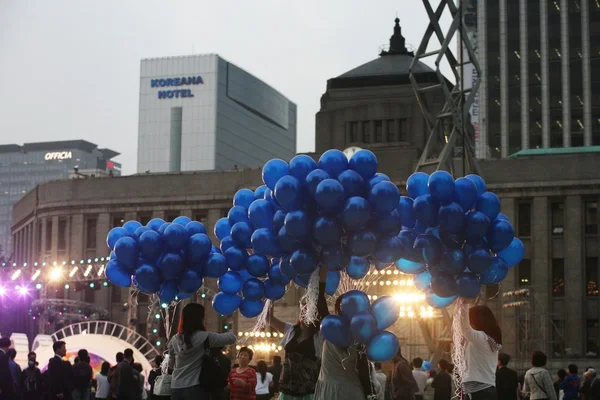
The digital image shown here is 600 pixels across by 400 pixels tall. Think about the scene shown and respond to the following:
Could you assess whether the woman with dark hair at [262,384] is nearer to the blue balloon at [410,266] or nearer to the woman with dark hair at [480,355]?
the blue balloon at [410,266]

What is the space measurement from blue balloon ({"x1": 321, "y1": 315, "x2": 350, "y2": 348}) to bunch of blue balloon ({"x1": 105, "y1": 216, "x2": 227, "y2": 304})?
325cm

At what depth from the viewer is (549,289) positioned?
5759 cm

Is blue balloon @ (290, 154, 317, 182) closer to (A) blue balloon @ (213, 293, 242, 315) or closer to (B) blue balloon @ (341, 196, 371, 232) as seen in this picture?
(B) blue balloon @ (341, 196, 371, 232)

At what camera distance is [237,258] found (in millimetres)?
13977

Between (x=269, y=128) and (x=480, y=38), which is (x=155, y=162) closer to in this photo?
(x=269, y=128)

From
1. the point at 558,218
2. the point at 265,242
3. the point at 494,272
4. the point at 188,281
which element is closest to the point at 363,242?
the point at 265,242

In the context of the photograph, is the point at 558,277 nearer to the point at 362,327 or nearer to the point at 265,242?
the point at 265,242

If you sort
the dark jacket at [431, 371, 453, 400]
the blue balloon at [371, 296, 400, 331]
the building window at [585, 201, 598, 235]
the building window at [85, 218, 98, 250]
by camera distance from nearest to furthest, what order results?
the blue balloon at [371, 296, 400, 331] < the dark jacket at [431, 371, 453, 400] < the building window at [585, 201, 598, 235] < the building window at [85, 218, 98, 250]

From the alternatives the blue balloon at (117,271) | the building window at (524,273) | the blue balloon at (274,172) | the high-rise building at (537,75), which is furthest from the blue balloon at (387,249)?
the high-rise building at (537,75)

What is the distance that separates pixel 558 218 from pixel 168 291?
47.5 metres

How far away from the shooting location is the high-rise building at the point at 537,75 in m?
98.2

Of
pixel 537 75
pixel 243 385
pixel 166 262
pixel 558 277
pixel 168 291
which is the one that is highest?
pixel 537 75

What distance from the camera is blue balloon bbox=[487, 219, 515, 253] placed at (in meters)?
12.3

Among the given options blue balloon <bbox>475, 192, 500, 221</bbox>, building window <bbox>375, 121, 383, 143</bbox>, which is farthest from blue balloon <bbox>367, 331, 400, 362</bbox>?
building window <bbox>375, 121, 383, 143</bbox>
